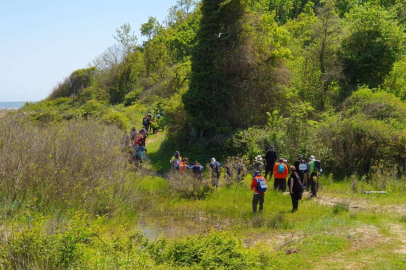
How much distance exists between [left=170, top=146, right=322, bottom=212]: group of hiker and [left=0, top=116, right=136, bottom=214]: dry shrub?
3801 mm

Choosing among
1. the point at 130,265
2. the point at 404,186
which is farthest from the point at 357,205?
the point at 130,265

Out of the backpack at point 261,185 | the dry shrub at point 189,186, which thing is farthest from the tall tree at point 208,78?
the backpack at point 261,185

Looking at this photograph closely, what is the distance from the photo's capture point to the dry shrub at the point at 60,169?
12.8 m

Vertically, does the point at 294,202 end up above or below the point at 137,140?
below

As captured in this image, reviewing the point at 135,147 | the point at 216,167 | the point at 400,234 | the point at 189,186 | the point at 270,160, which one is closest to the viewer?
the point at 400,234

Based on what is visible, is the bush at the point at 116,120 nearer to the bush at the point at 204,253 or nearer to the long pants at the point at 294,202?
the long pants at the point at 294,202

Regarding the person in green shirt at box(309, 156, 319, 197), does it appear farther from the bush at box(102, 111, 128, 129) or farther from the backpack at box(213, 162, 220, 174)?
the bush at box(102, 111, 128, 129)

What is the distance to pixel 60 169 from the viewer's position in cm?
1344

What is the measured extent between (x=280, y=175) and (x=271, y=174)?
7.40 ft

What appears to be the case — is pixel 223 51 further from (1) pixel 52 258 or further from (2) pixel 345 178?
(1) pixel 52 258

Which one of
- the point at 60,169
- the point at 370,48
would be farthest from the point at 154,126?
the point at 60,169

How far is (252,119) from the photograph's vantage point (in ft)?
85.5

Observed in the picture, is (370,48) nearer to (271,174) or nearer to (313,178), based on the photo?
(271,174)

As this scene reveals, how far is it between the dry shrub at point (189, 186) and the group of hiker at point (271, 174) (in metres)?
0.30
